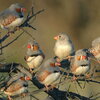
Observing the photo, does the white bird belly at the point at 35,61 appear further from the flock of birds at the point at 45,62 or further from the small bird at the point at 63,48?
the small bird at the point at 63,48

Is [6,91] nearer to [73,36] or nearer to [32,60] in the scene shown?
[32,60]

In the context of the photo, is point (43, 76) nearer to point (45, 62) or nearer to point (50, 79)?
point (50, 79)

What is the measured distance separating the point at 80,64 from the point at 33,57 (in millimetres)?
1324

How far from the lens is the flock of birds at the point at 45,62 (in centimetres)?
1105

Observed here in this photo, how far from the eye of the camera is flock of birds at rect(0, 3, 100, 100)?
11.0 meters

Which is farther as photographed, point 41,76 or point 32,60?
point 32,60

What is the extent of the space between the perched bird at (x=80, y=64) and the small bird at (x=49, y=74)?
48cm

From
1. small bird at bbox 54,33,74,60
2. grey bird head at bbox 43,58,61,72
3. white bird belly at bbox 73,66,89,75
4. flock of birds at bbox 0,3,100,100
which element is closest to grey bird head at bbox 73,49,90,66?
flock of birds at bbox 0,3,100,100

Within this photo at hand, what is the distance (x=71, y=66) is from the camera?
38.7 ft

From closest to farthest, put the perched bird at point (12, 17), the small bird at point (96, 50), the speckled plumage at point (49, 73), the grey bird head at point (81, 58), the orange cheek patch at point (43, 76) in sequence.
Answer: the speckled plumage at point (49, 73) < the orange cheek patch at point (43, 76) < the grey bird head at point (81, 58) < the perched bird at point (12, 17) < the small bird at point (96, 50)

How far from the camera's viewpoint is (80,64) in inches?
469

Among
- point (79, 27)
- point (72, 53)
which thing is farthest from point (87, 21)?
point (72, 53)

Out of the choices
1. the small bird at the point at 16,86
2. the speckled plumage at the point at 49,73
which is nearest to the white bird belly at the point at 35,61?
the speckled plumage at the point at 49,73

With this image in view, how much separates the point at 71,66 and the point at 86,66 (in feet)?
1.13
